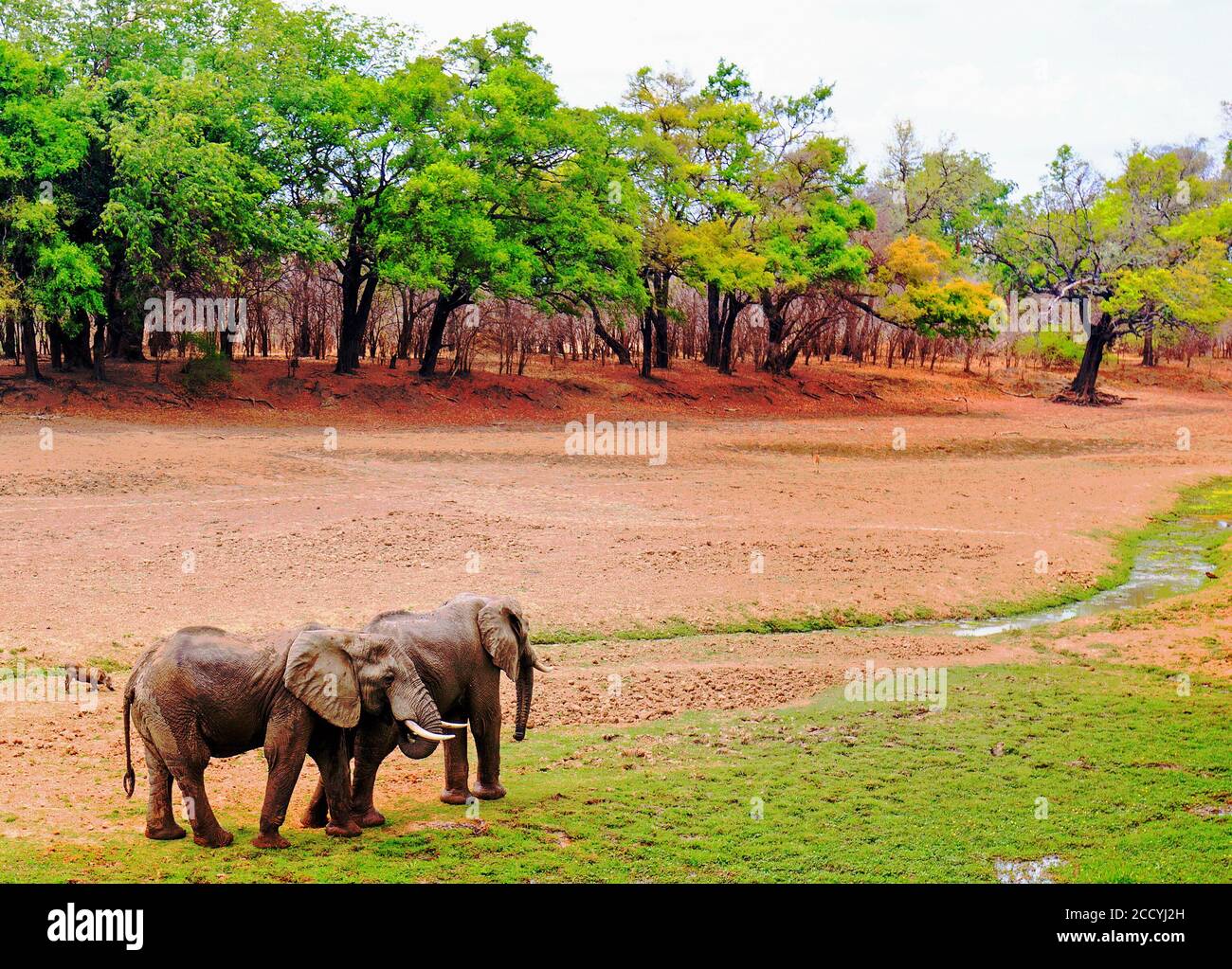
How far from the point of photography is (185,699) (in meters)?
7.70

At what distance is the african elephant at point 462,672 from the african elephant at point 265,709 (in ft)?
0.86

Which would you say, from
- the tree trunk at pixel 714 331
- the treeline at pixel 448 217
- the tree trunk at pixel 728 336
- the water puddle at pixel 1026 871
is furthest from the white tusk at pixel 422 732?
the tree trunk at pixel 714 331

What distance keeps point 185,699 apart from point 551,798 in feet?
8.63

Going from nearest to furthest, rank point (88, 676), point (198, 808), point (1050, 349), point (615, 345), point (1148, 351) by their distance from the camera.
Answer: point (198, 808)
point (88, 676)
point (615, 345)
point (1050, 349)
point (1148, 351)

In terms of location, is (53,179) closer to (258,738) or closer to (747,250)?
(747,250)

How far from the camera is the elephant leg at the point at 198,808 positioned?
7.64 m

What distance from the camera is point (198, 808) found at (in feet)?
25.1

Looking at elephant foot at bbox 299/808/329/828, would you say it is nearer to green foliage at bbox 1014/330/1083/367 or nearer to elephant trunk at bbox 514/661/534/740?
elephant trunk at bbox 514/661/534/740

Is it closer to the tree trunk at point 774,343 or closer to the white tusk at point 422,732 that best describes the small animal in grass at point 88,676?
the white tusk at point 422,732

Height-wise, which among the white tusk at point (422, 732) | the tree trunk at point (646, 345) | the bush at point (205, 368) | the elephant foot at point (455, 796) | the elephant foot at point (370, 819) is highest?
the tree trunk at point (646, 345)

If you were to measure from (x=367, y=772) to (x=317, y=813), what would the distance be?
41 cm

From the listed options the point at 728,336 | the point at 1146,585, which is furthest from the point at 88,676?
the point at 728,336

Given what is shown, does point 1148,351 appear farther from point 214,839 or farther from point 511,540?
point 214,839
